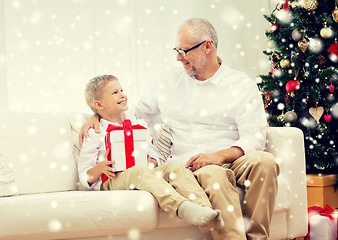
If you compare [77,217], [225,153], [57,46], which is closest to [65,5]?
[57,46]

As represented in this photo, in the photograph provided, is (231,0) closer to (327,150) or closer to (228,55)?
(228,55)

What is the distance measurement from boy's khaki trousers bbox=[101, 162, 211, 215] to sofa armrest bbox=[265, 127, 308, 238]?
19.7 inches

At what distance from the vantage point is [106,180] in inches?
77.3

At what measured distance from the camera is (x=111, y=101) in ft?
7.08

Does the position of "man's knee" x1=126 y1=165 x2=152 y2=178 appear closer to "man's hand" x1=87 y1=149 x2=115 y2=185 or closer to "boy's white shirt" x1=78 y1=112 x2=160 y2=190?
"man's hand" x1=87 y1=149 x2=115 y2=185

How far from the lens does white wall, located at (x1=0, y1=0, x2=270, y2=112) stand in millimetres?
2865

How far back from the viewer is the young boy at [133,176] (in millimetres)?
1618

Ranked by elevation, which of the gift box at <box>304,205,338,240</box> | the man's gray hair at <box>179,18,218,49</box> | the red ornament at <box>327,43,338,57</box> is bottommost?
the gift box at <box>304,205,338,240</box>

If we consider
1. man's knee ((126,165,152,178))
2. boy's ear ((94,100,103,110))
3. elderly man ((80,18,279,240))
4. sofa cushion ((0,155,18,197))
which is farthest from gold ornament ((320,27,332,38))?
sofa cushion ((0,155,18,197))

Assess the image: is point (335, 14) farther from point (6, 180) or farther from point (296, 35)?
point (6, 180)

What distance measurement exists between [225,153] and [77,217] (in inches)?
29.1

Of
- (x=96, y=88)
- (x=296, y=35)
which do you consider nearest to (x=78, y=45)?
(x=96, y=88)

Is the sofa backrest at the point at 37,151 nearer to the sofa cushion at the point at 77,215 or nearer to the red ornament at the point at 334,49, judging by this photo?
the sofa cushion at the point at 77,215

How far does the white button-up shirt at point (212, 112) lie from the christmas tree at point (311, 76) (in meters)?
0.85
